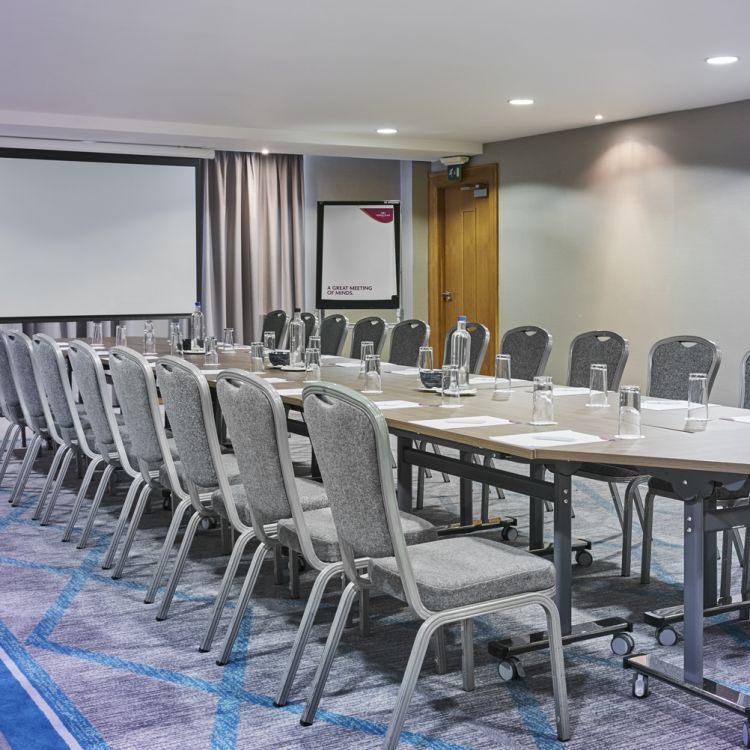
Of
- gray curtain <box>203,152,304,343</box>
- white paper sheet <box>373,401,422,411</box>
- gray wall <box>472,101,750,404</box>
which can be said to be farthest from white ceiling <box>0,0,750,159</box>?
white paper sheet <box>373,401,422,411</box>

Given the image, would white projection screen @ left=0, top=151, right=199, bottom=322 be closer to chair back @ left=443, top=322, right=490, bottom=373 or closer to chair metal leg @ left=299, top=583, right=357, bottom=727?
chair back @ left=443, top=322, right=490, bottom=373

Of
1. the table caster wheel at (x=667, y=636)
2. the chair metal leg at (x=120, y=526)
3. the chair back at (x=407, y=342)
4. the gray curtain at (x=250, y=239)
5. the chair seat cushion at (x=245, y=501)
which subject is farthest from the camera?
the gray curtain at (x=250, y=239)

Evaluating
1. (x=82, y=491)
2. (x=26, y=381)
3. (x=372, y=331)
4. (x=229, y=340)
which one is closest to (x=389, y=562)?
(x=82, y=491)

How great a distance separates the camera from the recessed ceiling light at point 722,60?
257 inches

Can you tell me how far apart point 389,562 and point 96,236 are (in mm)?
7852

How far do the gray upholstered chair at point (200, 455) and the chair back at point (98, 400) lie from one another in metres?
0.81

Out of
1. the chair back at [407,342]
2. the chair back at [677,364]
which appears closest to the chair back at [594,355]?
the chair back at [677,364]

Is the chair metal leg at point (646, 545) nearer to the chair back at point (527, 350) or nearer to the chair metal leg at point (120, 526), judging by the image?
the chair back at point (527, 350)

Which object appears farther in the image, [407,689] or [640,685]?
[640,685]

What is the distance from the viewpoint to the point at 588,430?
10.5 feet

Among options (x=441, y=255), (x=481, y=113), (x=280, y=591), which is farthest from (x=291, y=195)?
(x=280, y=591)

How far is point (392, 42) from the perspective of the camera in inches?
238

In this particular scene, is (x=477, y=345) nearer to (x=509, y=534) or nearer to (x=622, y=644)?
(x=509, y=534)

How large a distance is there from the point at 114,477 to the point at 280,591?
266cm
